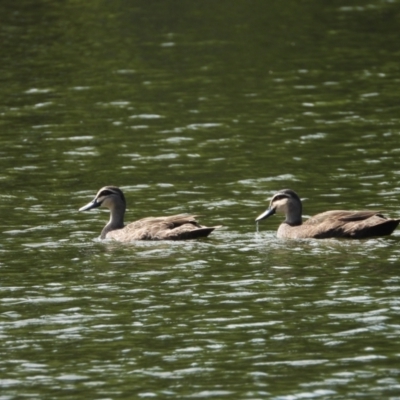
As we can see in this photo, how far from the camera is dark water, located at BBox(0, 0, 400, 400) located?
14.3 meters

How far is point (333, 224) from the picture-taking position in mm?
19828

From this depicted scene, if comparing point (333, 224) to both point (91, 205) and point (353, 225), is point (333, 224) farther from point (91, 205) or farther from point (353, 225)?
point (91, 205)

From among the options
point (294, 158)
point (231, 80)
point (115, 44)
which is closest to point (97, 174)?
point (294, 158)

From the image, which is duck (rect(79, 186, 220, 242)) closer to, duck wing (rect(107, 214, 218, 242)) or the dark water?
duck wing (rect(107, 214, 218, 242))

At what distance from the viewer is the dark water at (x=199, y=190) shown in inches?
562

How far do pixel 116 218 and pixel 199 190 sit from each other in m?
2.85

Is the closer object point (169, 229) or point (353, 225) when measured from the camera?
point (353, 225)

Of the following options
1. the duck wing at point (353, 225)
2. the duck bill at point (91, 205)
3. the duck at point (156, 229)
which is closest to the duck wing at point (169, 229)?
the duck at point (156, 229)

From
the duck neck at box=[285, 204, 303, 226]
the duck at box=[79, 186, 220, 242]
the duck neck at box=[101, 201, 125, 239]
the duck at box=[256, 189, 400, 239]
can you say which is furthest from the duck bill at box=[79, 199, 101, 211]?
the duck neck at box=[285, 204, 303, 226]

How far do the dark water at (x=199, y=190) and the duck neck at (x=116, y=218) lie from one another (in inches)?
12.0

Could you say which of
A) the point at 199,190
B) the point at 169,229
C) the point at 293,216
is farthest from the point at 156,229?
the point at 199,190

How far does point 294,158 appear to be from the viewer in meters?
26.2

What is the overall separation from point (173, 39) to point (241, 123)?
11809 mm

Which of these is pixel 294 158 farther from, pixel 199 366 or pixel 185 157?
pixel 199 366
